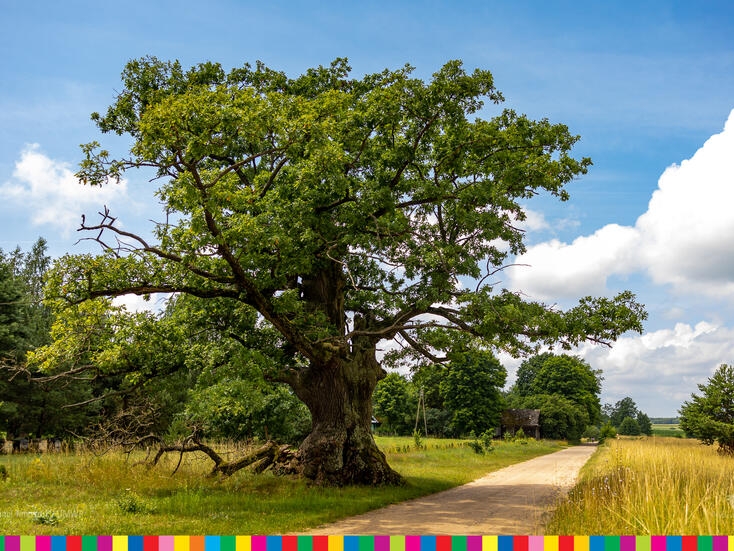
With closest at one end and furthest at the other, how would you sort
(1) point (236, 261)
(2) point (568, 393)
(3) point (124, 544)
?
(3) point (124, 544)
(1) point (236, 261)
(2) point (568, 393)

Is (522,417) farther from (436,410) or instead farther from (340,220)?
(340,220)

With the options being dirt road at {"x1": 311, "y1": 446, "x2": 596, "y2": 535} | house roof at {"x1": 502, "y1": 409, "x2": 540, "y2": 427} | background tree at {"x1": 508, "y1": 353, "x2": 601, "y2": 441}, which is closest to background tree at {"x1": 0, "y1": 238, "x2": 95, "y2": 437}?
dirt road at {"x1": 311, "y1": 446, "x2": 596, "y2": 535}

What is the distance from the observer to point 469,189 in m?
18.8

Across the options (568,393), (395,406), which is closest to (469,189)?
(395,406)

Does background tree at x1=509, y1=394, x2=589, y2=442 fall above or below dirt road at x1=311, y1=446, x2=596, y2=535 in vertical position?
below

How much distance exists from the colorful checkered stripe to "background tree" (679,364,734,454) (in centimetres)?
3102

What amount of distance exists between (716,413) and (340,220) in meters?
25.1

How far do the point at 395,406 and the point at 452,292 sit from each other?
65.9 m

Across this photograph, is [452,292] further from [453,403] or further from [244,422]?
[453,403]

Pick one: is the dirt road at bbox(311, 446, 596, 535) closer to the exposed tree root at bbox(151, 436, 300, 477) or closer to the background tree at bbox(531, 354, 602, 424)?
the exposed tree root at bbox(151, 436, 300, 477)

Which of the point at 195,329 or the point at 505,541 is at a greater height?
the point at 195,329

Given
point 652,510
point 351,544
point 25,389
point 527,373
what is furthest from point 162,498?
point 527,373

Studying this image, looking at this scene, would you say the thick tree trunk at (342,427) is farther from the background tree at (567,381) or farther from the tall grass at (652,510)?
the background tree at (567,381)

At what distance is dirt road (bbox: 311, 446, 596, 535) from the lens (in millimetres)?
12117
